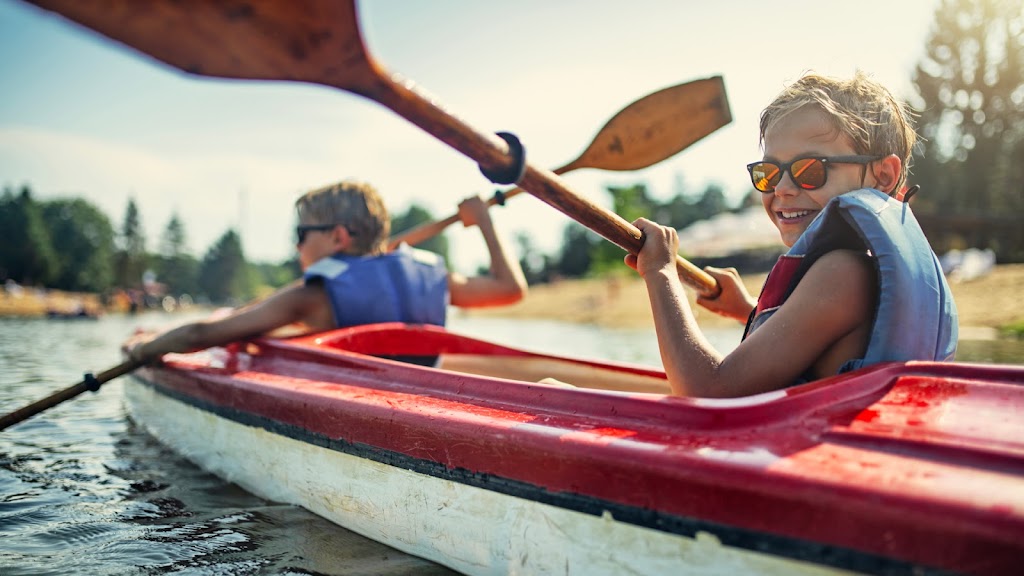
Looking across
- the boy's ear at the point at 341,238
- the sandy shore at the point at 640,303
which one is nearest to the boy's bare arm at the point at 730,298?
the boy's ear at the point at 341,238

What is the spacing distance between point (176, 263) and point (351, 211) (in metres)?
78.2

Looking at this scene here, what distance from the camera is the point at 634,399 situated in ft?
5.89

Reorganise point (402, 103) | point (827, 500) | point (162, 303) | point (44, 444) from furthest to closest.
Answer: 1. point (162, 303)
2. point (44, 444)
3. point (402, 103)
4. point (827, 500)

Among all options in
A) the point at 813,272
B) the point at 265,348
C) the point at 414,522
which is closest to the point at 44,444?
the point at 265,348

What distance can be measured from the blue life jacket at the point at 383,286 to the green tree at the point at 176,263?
73762 mm

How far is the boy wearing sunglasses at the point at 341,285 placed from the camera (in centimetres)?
339

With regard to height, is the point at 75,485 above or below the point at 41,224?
below

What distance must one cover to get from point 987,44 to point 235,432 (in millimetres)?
35213

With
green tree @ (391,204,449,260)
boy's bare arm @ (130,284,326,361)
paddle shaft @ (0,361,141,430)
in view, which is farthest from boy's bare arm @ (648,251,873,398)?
green tree @ (391,204,449,260)

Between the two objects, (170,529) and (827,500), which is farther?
(170,529)

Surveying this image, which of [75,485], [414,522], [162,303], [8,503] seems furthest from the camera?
[162,303]

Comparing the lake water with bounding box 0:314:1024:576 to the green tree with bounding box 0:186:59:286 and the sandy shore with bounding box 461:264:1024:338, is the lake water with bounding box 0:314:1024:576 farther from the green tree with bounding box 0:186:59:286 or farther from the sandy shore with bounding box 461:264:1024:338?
the green tree with bounding box 0:186:59:286

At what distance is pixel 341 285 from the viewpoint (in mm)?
3404

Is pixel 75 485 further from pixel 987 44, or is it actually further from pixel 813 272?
pixel 987 44
